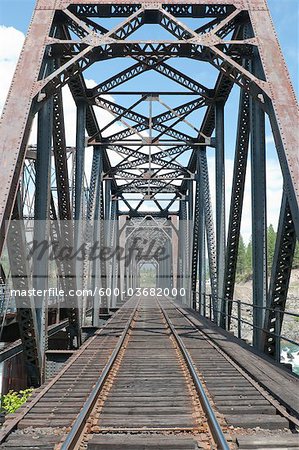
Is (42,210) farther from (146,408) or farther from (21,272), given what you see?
(146,408)

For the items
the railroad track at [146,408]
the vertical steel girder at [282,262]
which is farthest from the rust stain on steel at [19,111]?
the vertical steel girder at [282,262]

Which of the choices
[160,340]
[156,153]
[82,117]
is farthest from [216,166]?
[156,153]

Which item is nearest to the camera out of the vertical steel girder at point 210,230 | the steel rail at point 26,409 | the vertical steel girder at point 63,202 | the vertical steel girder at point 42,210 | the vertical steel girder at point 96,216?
the steel rail at point 26,409

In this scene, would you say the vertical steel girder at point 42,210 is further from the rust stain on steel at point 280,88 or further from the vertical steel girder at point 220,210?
the vertical steel girder at point 220,210

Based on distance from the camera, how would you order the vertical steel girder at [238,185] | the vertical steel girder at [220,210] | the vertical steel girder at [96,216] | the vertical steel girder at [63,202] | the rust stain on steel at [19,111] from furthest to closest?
the vertical steel girder at [96,216], the vertical steel girder at [220,210], the vertical steel girder at [238,185], the vertical steel girder at [63,202], the rust stain on steel at [19,111]

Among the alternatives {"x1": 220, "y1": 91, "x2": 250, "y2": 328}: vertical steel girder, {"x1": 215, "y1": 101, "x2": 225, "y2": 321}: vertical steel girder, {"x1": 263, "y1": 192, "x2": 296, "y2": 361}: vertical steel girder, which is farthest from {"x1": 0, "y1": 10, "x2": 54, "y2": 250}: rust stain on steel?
{"x1": 215, "y1": 101, "x2": 225, "y2": 321}: vertical steel girder

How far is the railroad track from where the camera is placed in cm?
401

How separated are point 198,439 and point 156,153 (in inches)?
704

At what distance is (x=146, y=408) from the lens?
5008 millimetres

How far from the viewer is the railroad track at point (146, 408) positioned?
13.1 feet

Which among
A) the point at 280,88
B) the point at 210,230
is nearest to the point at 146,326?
the point at 210,230

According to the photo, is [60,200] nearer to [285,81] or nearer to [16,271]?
[16,271]

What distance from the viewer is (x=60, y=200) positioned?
9.55 m

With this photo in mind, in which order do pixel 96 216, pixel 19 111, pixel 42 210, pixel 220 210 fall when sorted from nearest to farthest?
pixel 19 111, pixel 42 210, pixel 220 210, pixel 96 216
